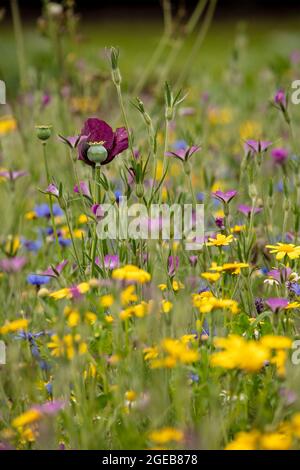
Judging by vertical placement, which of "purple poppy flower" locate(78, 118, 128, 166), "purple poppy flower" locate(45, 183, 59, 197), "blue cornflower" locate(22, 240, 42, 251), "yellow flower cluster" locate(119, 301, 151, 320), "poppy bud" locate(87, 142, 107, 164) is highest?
"purple poppy flower" locate(78, 118, 128, 166)

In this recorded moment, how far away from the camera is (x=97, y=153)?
130 centimetres

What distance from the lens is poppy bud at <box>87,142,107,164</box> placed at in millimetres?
1298

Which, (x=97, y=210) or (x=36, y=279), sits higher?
(x=97, y=210)

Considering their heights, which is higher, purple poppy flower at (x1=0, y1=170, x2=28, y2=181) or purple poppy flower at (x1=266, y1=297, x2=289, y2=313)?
purple poppy flower at (x1=0, y1=170, x2=28, y2=181)

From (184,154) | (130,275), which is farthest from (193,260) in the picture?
(130,275)

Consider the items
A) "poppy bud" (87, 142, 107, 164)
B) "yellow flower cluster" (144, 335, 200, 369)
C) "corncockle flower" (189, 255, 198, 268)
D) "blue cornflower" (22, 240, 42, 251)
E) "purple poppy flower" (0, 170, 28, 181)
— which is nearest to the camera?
"yellow flower cluster" (144, 335, 200, 369)

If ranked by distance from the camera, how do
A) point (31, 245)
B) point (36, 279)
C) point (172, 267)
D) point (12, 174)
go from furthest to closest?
point (31, 245), point (12, 174), point (36, 279), point (172, 267)

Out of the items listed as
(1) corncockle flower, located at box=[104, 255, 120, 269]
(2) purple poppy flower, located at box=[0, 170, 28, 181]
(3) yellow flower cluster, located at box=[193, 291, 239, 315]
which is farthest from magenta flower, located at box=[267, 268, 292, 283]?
(2) purple poppy flower, located at box=[0, 170, 28, 181]

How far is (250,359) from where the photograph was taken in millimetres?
930

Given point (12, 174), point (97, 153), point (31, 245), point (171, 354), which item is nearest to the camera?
point (171, 354)

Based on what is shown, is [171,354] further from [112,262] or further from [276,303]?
[112,262]

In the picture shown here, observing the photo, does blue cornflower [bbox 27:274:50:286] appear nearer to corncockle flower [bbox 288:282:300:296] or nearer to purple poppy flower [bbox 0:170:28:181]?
purple poppy flower [bbox 0:170:28:181]

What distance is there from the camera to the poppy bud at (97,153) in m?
1.30

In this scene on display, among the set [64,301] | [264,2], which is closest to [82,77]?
[64,301]
